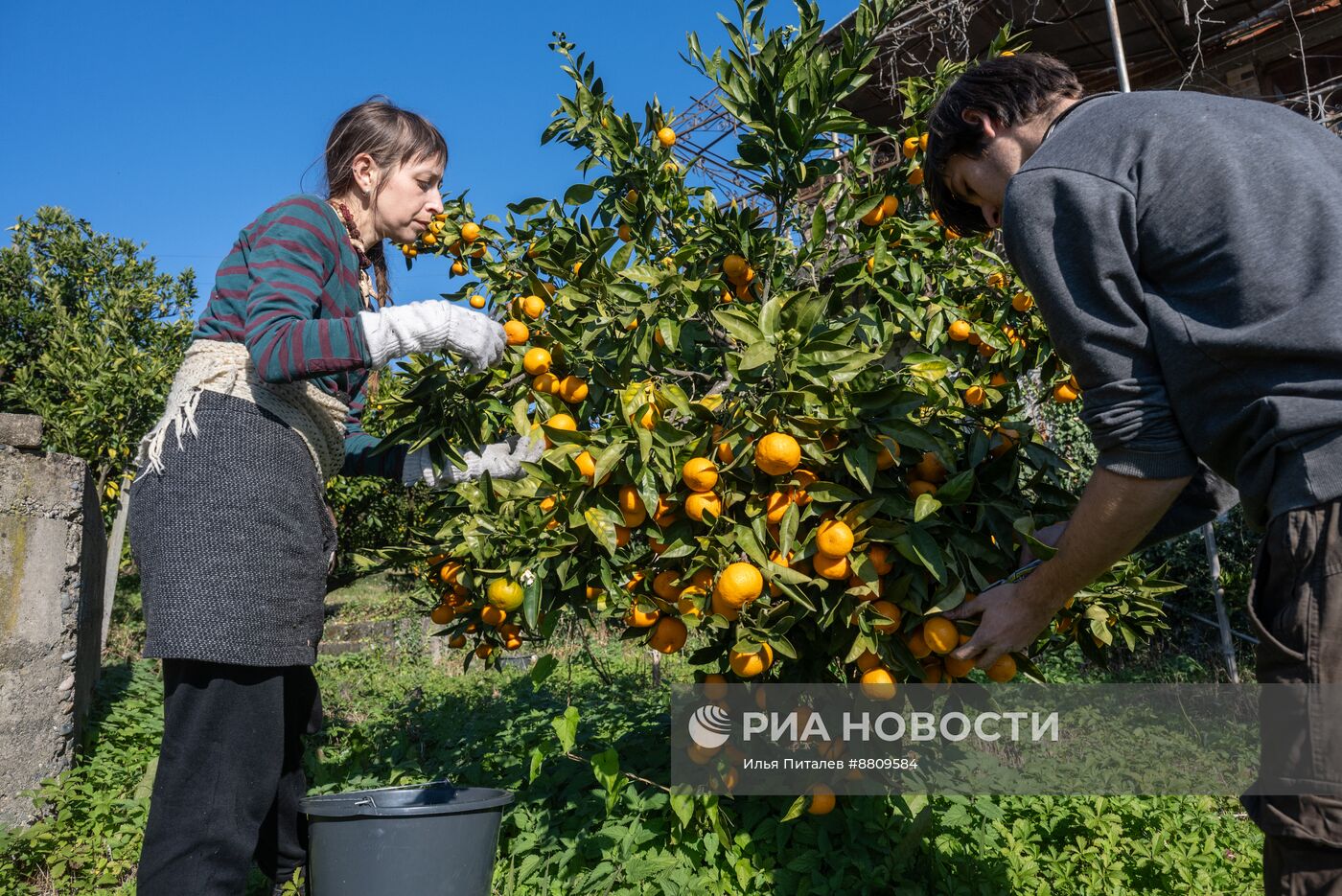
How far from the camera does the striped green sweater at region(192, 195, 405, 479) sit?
1538 mm

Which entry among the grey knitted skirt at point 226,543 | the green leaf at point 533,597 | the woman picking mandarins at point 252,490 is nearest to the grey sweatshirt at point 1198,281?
the green leaf at point 533,597

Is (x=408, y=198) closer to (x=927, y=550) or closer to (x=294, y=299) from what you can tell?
(x=294, y=299)

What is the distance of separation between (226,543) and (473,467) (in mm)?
693

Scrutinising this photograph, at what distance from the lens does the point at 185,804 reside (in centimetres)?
154

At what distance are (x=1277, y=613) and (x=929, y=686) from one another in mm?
704

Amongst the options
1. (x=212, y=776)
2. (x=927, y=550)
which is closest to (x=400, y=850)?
(x=212, y=776)

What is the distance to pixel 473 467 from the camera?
221cm

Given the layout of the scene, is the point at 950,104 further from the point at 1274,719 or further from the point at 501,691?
the point at 501,691

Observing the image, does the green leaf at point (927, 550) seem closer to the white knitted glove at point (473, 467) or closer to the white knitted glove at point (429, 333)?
the white knitted glove at point (429, 333)

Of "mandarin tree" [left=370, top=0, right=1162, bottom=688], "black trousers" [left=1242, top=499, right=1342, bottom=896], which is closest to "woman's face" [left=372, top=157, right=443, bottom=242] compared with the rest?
"mandarin tree" [left=370, top=0, right=1162, bottom=688]

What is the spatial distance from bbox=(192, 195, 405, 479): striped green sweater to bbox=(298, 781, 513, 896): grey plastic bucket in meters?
0.81

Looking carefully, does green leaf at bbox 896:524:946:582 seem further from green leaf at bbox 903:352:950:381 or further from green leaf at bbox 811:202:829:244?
green leaf at bbox 811:202:829:244

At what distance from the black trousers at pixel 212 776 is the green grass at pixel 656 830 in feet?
1.21

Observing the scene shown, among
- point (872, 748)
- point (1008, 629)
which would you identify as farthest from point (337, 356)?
point (872, 748)
